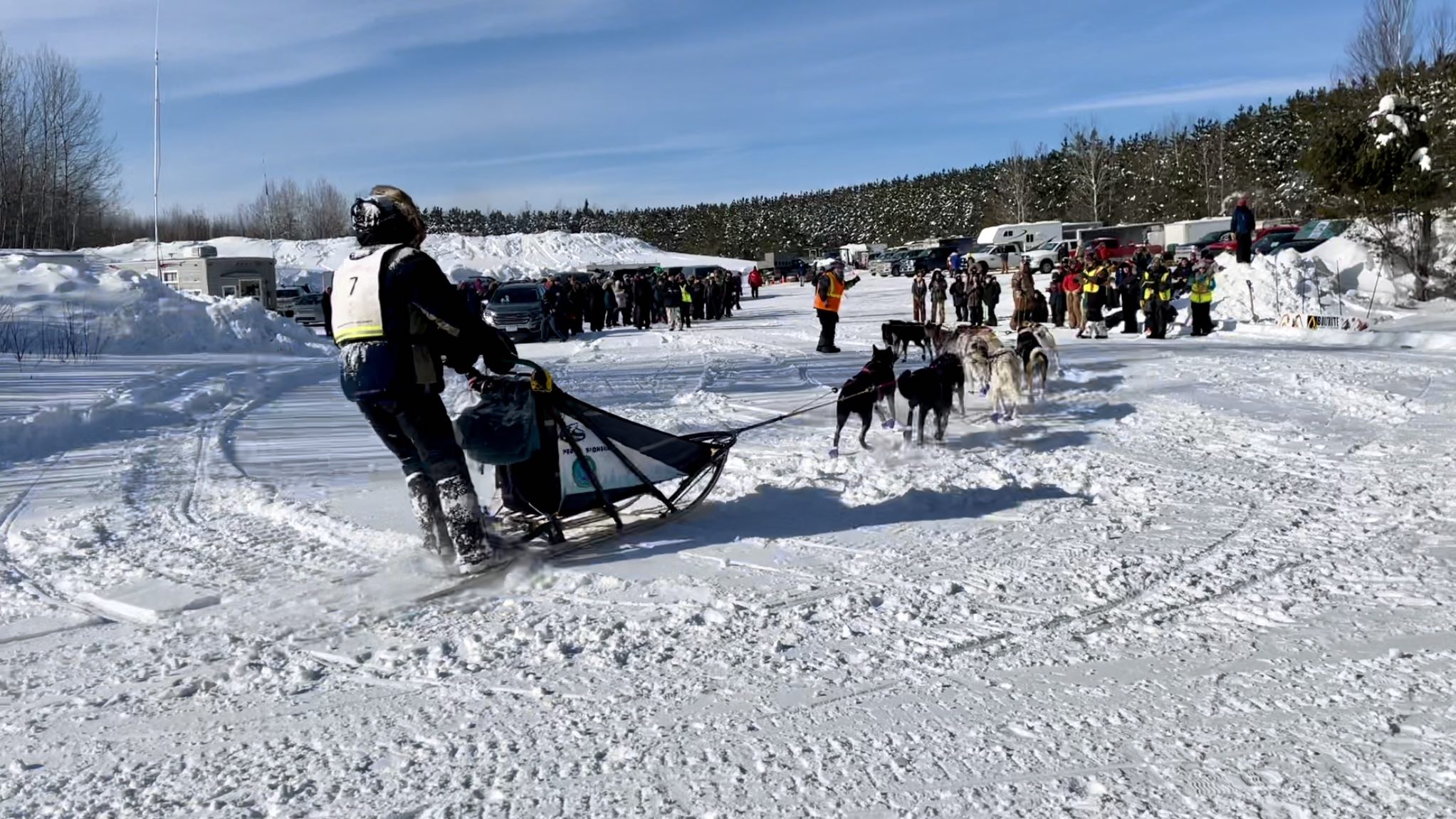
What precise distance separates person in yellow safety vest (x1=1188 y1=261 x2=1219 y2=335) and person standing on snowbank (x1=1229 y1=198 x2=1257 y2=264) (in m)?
4.42


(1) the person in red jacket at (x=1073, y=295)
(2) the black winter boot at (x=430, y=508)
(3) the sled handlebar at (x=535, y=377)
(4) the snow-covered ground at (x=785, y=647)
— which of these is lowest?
(4) the snow-covered ground at (x=785, y=647)

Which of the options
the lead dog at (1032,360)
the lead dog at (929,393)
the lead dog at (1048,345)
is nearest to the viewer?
the lead dog at (929,393)

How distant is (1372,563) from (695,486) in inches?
137

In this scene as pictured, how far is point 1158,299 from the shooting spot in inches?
693

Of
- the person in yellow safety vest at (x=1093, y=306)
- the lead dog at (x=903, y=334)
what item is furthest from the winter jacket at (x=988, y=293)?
the lead dog at (x=903, y=334)

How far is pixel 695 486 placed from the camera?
6148 mm

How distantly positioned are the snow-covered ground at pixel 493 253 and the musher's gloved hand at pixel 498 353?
179 ft

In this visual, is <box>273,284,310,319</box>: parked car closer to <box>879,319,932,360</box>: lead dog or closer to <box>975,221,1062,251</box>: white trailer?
<box>879,319,932,360</box>: lead dog

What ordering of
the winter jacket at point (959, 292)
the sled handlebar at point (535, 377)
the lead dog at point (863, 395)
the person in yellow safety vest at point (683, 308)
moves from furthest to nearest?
the person in yellow safety vest at point (683, 308) < the winter jacket at point (959, 292) < the lead dog at point (863, 395) < the sled handlebar at point (535, 377)

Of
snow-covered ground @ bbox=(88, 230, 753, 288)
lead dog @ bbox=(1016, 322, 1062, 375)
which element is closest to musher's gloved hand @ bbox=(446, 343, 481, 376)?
lead dog @ bbox=(1016, 322, 1062, 375)

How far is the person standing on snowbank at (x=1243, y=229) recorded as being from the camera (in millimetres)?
21719

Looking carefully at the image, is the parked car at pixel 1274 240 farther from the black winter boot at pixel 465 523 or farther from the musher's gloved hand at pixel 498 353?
the black winter boot at pixel 465 523

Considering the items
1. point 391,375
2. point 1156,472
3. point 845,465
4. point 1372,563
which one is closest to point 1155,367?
point 1156,472

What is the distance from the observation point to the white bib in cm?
462
